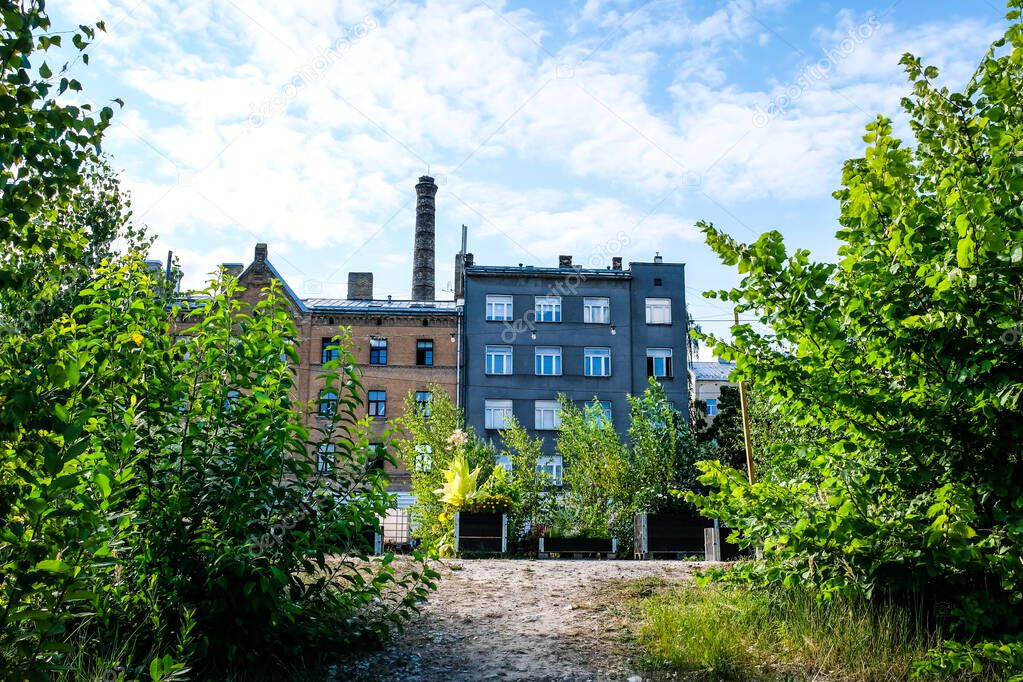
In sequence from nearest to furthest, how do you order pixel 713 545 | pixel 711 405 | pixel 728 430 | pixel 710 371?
pixel 713 545 < pixel 728 430 < pixel 710 371 < pixel 711 405

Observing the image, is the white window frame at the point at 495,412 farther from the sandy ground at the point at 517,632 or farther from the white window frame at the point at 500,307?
the sandy ground at the point at 517,632

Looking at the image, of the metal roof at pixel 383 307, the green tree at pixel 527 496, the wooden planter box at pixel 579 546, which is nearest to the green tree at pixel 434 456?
the green tree at pixel 527 496

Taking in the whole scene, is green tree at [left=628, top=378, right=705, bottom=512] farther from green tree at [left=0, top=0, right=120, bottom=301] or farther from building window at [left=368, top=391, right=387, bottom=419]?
building window at [left=368, top=391, right=387, bottom=419]

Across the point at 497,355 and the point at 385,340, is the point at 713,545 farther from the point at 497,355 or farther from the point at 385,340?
the point at 385,340

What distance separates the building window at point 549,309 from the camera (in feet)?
132

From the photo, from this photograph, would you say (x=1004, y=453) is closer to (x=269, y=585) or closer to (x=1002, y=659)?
(x=1002, y=659)

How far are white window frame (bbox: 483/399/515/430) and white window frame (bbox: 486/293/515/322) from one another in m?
4.09

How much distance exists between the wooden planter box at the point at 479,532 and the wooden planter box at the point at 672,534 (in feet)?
8.90

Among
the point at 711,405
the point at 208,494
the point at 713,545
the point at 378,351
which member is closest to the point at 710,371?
the point at 711,405

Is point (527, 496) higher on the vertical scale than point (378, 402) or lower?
lower

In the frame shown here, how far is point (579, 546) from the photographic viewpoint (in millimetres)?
15242

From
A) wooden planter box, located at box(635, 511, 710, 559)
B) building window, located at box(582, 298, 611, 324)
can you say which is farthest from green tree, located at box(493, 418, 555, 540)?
building window, located at box(582, 298, 611, 324)

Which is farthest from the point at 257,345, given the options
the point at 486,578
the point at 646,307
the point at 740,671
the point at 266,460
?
the point at 646,307

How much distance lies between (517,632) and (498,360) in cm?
3197
